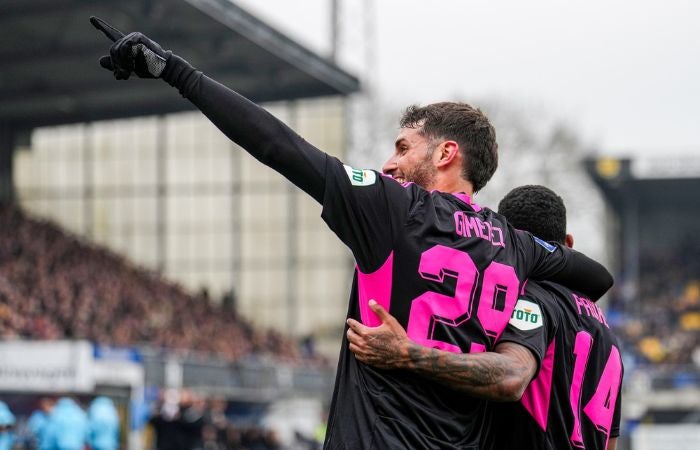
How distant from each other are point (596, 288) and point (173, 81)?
1.75 meters

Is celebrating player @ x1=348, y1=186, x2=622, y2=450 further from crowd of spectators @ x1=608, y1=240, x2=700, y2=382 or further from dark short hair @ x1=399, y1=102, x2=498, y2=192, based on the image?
crowd of spectators @ x1=608, y1=240, x2=700, y2=382

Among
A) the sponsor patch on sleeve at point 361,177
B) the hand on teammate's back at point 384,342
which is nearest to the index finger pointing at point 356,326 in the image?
the hand on teammate's back at point 384,342

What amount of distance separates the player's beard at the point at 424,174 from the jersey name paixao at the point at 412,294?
0.36ft

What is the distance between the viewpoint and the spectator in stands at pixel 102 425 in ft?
48.8

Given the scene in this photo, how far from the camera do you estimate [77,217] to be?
38719 mm

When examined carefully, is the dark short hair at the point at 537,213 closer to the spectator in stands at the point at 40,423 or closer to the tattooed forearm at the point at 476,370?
the tattooed forearm at the point at 476,370

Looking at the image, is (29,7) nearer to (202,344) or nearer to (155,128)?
(202,344)

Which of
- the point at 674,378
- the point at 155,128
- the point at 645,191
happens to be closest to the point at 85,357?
the point at 674,378

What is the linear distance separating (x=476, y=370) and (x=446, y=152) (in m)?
0.69

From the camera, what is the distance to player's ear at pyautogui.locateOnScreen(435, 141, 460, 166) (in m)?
3.57

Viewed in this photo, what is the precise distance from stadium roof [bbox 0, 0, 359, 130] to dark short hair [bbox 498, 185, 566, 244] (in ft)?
71.4

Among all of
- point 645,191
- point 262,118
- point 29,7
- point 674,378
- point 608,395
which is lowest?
point 674,378

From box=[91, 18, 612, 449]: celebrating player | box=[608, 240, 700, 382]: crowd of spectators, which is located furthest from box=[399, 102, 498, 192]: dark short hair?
box=[608, 240, 700, 382]: crowd of spectators

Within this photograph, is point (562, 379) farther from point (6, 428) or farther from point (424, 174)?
point (6, 428)
